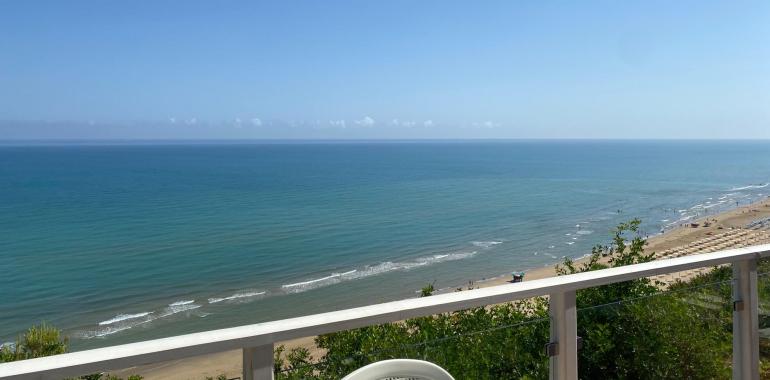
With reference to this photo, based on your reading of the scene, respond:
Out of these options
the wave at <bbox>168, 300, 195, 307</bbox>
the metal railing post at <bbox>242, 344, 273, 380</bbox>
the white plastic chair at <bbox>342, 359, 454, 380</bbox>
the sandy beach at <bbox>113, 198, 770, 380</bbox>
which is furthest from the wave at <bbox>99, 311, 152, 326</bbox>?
the white plastic chair at <bbox>342, 359, 454, 380</bbox>

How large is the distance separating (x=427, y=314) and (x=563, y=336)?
59 cm

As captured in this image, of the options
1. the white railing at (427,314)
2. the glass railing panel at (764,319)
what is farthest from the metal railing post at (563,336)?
the glass railing panel at (764,319)

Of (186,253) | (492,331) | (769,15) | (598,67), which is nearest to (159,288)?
(186,253)

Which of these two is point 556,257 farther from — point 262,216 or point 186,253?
point 262,216

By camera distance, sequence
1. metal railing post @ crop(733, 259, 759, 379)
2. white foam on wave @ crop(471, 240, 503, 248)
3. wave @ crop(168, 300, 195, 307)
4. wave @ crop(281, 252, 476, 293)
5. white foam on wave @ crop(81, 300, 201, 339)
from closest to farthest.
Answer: metal railing post @ crop(733, 259, 759, 379), white foam on wave @ crop(81, 300, 201, 339), wave @ crop(168, 300, 195, 307), wave @ crop(281, 252, 476, 293), white foam on wave @ crop(471, 240, 503, 248)

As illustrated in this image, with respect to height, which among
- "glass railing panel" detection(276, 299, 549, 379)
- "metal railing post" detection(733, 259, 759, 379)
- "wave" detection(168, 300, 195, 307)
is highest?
"glass railing panel" detection(276, 299, 549, 379)

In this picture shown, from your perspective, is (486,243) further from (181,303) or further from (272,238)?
(181,303)

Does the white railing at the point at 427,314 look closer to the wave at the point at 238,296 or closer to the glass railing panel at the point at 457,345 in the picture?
the glass railing panel at the point at 457,345

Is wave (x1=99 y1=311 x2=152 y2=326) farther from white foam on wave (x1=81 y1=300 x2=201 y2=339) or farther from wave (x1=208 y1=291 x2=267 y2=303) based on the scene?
wave (x1=208 y1=291 x2=267 y2=303)

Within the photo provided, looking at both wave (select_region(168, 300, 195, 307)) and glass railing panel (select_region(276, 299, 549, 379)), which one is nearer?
glass railing panel (select_region(276, 299, 549, 379))

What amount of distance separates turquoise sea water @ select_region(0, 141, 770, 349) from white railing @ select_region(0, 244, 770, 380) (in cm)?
1717

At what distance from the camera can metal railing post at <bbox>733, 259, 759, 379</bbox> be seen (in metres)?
2.38

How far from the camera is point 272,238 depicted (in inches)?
1264

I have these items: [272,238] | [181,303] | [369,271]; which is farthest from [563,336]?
[272,238]
